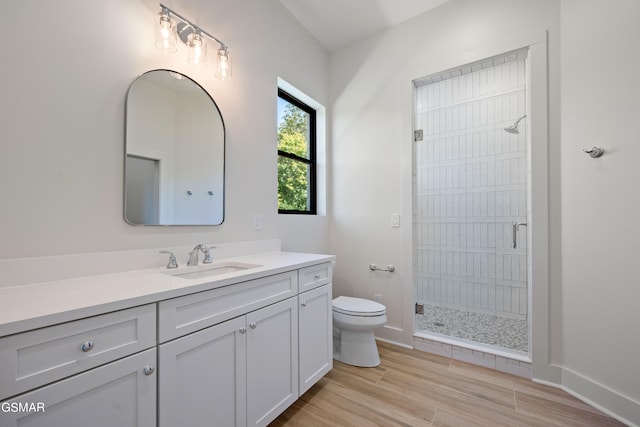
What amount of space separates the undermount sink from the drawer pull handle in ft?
1.95

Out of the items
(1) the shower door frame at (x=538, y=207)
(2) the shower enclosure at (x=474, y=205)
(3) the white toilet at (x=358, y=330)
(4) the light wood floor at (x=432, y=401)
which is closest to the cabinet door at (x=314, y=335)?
(4) the light wood floor at (x=432, y=401)

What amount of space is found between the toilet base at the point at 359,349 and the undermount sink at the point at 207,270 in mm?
1076

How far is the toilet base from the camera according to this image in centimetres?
208

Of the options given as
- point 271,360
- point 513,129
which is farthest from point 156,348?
point 513,129

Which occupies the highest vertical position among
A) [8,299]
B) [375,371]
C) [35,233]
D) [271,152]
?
[271,152]

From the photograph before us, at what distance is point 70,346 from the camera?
750 mm

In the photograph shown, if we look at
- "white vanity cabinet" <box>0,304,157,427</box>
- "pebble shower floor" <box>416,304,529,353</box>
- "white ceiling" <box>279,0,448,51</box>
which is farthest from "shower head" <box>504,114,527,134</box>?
"white vanity cabinet" <box>0,304,157,427</box>

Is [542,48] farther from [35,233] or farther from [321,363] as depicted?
[35,233]

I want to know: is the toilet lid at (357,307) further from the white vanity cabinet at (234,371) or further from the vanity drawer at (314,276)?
the white vanity cabinet at (234,371)

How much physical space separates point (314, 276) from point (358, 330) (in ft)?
2.24

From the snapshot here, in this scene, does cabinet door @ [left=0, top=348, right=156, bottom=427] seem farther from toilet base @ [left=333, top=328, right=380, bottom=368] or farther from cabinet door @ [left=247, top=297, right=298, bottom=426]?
toilet base @ [left=333, top=328, right=380, bottom=368]

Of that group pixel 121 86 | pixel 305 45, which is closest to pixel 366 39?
pixel 305 45

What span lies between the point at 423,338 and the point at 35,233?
2555 millimetres

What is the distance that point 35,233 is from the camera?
107 cm
